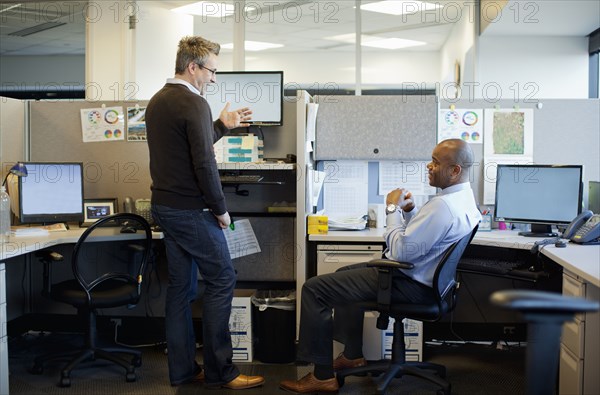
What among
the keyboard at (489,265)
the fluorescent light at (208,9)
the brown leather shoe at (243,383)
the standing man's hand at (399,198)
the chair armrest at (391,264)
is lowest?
the brown leather shoe at (243,383)

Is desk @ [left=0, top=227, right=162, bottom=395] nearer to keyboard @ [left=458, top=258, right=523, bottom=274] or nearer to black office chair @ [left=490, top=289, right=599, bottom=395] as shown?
keyboard @ [left=458, top=258, right=523, bottom=274]

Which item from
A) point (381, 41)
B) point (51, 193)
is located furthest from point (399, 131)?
point (381, 41)

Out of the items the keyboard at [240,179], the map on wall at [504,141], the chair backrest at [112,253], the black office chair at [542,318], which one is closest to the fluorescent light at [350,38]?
the map on wall at [504,141]

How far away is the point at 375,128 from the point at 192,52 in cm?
101

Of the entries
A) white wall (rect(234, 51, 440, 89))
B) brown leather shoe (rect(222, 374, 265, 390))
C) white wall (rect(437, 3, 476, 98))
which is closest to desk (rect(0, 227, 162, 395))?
brown leather shoe (rect(222, 374, 265, 390))

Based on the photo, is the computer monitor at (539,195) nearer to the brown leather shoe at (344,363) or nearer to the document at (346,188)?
the document at (346,188)

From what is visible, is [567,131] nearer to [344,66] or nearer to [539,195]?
[539,195]

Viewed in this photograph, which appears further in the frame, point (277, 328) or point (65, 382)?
point (277, 328)

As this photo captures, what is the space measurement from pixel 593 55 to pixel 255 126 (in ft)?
9.66

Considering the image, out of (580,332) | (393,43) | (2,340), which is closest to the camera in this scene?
(580,332)

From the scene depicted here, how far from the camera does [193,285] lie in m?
2.68

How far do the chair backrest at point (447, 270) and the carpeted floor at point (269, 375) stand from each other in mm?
444

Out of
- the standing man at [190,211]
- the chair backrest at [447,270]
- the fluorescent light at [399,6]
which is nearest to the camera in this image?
the chair backrest at [447,270]

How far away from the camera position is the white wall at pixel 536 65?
4.95m
